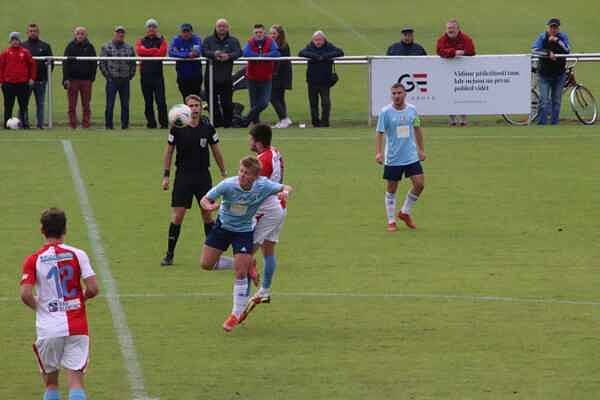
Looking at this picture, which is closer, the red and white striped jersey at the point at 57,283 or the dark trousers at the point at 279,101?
the red and white striped jersey at the point at 57,283

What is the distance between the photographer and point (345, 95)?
119 ft

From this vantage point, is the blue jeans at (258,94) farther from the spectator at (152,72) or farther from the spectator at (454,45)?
the spectator at (454,45)

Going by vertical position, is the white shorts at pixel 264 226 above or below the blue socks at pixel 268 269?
above

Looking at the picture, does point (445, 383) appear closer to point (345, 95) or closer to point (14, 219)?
point (14, 219)

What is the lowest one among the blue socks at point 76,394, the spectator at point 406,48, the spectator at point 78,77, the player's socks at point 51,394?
the player's socks at point 51,394

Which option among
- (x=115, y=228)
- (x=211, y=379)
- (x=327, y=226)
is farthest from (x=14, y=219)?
(x=211, y=379)

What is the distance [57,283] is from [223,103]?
19.9 meters

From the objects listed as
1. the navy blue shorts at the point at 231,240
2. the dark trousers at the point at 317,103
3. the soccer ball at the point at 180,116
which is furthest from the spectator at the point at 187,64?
the navy blue shorts at the point at 231,240

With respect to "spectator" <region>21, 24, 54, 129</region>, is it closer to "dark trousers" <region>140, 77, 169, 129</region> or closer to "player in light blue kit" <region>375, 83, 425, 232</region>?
"dark trousers" <region>140, 77, 169, 129</region>

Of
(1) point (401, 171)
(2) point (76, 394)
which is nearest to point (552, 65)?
(1) point (401, 171)

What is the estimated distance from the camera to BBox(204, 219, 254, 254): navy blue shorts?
1332 centimetres

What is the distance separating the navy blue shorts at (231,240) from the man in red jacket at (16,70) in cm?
1595

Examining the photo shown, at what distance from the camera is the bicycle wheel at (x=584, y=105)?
3058 cm

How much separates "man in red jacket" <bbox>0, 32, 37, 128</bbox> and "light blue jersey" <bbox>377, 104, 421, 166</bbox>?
11.4 meters
